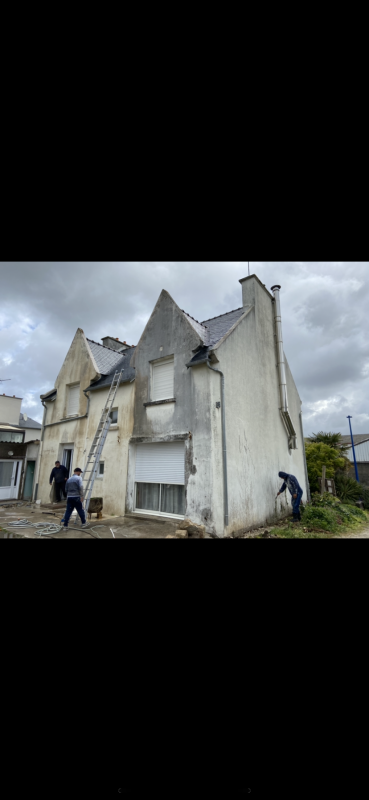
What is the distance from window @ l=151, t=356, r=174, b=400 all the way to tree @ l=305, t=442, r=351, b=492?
764cm

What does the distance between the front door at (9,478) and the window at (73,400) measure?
9.88 ft

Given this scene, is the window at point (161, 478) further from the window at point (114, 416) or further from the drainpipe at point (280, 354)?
the drainpipe at point (280, 354)

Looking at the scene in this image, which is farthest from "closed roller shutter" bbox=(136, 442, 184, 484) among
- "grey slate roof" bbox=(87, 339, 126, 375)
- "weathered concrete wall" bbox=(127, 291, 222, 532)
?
"grey slate roof" bbox=(87, 339, 126, 375)

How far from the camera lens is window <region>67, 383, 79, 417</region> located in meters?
10.2

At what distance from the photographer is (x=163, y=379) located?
780cm

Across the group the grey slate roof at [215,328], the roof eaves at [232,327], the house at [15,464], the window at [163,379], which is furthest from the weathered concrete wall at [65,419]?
the roof eaves at [232,327]

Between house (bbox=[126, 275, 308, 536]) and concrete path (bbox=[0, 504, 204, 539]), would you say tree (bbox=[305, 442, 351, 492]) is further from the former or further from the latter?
concrete path (bbox=[0, 504, 204, 539])

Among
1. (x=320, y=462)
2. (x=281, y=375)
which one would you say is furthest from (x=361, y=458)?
(x=281, y=375)

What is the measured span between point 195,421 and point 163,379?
158 centimetres

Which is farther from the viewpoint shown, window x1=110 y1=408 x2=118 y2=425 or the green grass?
window x1=110 y1=408 x2=118 y2=425

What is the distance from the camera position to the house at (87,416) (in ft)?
26.7
